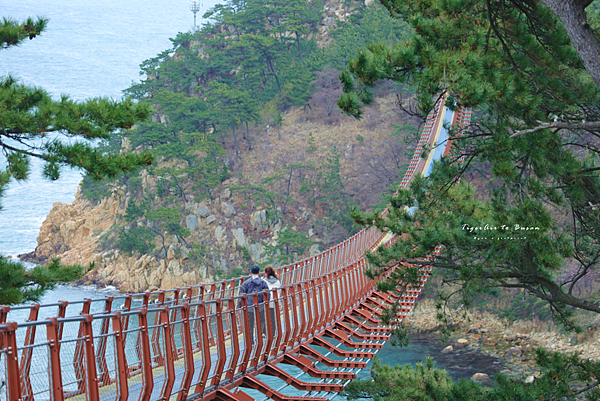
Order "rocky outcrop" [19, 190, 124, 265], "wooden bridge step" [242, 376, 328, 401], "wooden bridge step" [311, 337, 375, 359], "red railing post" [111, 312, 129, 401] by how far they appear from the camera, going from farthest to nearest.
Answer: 1. "rocky outcrop" [19, 190, 124, 265]
2. "wooden bridge step" [311, 337, 375, 359]
3. "wooden bridge step" [242, 376, 328, 401]
4. "red railing post" [111, 312, 129, 401]

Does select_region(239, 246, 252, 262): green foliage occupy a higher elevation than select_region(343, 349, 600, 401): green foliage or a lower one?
lower

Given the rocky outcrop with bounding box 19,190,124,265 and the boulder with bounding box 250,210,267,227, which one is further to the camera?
the rocky outcrop with bounding box 19,190,124,265

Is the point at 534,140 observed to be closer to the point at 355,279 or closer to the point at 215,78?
the point at 355,279

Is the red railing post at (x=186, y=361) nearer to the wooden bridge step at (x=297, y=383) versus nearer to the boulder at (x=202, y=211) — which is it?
the wooden bridge step at (x=297, y=383)

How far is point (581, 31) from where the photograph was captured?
4.31 m

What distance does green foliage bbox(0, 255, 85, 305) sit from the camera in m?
5.74

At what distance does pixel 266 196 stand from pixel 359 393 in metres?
18.5

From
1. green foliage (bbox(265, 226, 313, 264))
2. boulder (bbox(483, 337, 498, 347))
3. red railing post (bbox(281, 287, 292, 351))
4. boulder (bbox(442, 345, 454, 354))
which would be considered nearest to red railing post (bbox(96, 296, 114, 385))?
red railing post (bbox(281, 287, 292, 351))

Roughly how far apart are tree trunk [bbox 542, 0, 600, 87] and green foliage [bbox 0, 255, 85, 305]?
17.7ft

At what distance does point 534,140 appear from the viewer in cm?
523

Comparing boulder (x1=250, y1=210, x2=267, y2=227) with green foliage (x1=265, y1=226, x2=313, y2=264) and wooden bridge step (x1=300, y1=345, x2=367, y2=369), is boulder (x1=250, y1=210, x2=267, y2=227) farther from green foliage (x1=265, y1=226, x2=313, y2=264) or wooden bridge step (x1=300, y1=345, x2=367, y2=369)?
wooden bridge step (x1=300, y1=345, x2=367, y2=369)

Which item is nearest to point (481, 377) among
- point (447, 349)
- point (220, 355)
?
→ point (447, 349)

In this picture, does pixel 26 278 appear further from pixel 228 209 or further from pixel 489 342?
pixel 228 209

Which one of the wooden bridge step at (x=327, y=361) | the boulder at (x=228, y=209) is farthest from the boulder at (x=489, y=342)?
the boulder at (x=228, y=209)
